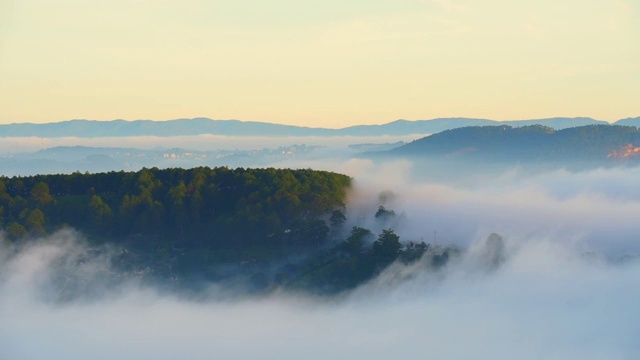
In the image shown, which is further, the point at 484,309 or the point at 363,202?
the point at 363,202

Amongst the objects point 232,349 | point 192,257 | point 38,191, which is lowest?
point 232,349

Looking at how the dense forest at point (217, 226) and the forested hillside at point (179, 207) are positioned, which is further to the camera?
the forested hillside at point (179, 207)

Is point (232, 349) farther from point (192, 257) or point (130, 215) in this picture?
point (130, 215)

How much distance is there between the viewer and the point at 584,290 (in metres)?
113

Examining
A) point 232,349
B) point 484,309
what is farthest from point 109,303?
point 484,309

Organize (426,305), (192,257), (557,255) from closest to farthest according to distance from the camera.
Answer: (426,305) → (192,257) → (557,255)

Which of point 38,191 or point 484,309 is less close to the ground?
point 38,191

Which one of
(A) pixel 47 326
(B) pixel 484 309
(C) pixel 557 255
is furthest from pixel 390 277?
(A) pixel 47 326

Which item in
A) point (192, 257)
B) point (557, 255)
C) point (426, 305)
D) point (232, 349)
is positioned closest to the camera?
point (232, 349)

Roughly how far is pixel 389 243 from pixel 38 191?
53878 mm

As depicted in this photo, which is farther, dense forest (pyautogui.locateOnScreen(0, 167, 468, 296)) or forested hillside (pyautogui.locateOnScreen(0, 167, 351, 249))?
forested hillside (pyautogui.locateOnScreen(0, 167, 351, 249))

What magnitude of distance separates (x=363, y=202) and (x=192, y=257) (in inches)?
1300

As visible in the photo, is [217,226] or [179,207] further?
[179,207]

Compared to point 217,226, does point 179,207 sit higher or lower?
higher
